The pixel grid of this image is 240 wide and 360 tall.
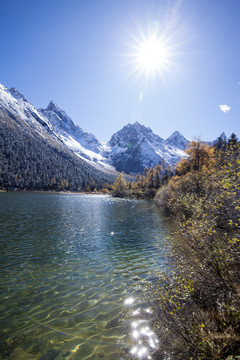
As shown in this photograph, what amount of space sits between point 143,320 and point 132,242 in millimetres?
10932

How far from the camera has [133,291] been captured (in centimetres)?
888

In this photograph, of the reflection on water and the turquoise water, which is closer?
the reflection on water

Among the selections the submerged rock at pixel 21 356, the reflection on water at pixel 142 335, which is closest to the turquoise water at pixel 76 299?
the reflection on water at pixel 142 335

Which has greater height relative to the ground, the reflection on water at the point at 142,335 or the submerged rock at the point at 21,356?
the reflection on water at the point at 142,335

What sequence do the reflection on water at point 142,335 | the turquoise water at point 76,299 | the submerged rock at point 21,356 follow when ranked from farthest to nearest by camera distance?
1. the turquoise water at point 76,299
2. the reflection on water at point 142,335
3. the submerged rock at point 21,356

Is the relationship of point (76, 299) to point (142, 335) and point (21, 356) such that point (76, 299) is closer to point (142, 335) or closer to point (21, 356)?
point (21, 356)

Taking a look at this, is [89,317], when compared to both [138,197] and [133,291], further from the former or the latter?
[138,197]

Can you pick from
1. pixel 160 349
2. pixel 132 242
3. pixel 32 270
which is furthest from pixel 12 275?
pixel 132 242

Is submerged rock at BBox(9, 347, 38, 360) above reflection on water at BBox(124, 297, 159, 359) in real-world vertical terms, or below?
below

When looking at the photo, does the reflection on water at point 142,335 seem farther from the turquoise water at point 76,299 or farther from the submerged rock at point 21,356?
the submerged rock at point 21,356

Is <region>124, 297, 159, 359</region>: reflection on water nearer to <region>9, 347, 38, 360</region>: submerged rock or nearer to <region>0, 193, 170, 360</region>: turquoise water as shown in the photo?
<region>0, 193, 170, 360</region>: turquoise water

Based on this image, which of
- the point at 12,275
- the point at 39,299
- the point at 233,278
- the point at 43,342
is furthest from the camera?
the point at 12,275

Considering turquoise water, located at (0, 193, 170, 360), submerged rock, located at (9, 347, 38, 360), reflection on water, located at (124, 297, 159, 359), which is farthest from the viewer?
turquoise water, located at (0, 193, 170, 360)

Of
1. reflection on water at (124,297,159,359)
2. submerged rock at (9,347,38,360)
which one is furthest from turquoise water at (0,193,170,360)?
Answer: submerged rock at (9,347,38,360)
